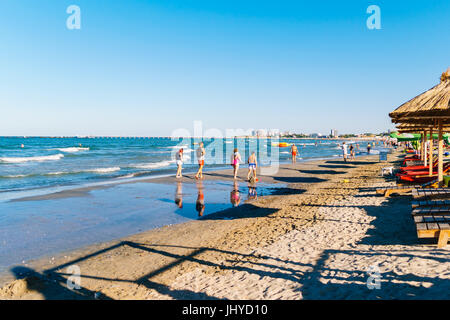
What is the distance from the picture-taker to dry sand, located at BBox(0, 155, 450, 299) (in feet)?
13.6

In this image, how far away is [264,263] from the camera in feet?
17.3

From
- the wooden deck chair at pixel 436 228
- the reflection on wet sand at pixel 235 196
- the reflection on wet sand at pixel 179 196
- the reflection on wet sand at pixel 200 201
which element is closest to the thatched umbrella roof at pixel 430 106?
the wooden deck chair at pixel 436 228

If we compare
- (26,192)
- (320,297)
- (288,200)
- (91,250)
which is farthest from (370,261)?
(26,192)

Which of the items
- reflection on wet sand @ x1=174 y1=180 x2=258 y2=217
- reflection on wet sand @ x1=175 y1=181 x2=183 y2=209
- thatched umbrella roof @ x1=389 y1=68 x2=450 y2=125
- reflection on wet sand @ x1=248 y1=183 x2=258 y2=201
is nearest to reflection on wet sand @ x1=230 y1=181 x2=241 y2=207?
reflection on wet sand @ x1=174 y1=180 x2=258 y2=217

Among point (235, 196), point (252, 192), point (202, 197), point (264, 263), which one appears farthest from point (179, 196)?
point (264, 263)

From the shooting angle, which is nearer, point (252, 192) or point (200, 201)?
point (200, 201)

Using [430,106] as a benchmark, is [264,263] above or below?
below

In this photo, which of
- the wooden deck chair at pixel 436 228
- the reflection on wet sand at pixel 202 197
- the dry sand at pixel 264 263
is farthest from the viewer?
the reflection on wet sand at pixel 202 197

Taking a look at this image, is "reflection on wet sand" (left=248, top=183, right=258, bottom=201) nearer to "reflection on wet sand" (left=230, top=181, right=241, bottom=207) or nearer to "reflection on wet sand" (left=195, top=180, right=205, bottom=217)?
"reflection on wet sand" (left=230, top=181, right=241, bottom=207)

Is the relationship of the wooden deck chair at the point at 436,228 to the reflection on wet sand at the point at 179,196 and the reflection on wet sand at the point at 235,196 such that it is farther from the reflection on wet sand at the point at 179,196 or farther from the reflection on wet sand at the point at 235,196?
the reflection on wet sand at the point at 179,196

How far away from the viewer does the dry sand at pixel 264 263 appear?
164 inches

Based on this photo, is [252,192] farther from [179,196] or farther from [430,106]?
[430,106]

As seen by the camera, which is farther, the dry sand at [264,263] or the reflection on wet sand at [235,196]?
the reflection on wet sand at [235,196]
